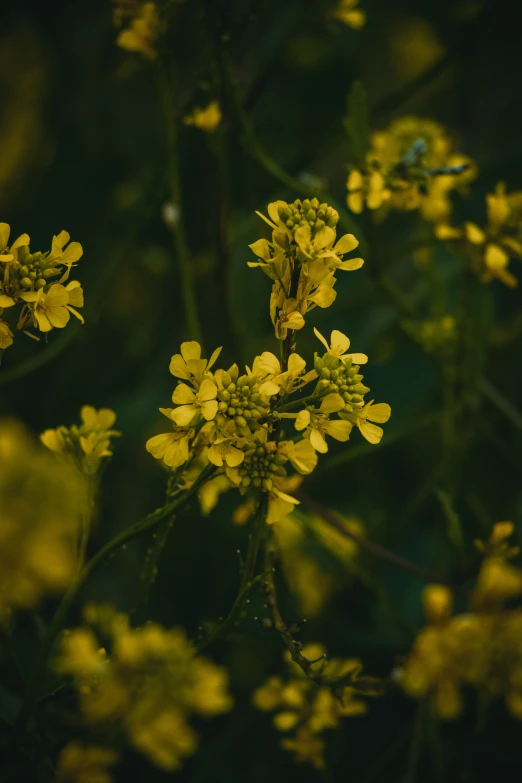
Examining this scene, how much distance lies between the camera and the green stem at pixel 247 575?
52 cm

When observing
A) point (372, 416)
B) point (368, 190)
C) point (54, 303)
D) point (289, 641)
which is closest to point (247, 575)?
point (289, 641)

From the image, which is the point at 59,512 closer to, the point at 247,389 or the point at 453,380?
the point at 247,389

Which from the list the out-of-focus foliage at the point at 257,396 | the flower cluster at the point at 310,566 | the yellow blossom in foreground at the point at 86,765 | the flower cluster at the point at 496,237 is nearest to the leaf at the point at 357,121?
the out-of-focus foliage at the point at 257,396

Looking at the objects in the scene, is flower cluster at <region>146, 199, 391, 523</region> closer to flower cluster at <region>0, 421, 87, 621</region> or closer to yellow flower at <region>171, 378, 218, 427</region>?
yellow flower at <region>171, 378, 218, 427</region>

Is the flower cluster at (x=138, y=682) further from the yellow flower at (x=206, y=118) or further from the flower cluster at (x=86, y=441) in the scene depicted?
the yellow flower at (x=206, y=118)

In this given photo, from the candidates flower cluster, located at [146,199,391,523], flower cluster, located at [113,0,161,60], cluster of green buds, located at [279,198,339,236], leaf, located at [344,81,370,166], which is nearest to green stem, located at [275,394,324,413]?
flower cluster, located at [146,199,391,523]

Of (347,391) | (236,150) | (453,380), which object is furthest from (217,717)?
(236,150)

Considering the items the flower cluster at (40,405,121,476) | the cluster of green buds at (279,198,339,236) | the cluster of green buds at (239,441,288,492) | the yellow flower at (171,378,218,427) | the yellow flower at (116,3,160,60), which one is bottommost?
the flower cluster at (40,405,121,476)

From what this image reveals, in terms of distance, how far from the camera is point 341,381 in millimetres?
506

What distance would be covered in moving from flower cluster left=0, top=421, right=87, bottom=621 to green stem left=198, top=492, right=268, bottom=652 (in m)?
0.17

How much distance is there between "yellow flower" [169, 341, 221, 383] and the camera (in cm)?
51

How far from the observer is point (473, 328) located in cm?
89

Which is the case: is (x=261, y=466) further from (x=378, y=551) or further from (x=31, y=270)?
(x=378, y=551)

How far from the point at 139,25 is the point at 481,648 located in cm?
78
